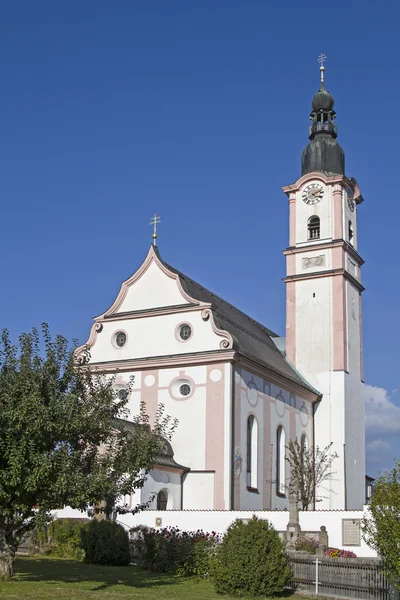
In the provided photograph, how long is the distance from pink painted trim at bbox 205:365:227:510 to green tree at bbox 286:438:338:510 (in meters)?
5.15

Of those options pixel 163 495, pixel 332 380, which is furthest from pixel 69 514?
pixel 332 380

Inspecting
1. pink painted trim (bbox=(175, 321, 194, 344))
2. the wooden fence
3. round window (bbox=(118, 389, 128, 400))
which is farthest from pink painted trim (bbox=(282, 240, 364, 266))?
the wooden fence

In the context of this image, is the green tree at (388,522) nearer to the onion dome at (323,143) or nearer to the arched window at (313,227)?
the arched window at (313,227)

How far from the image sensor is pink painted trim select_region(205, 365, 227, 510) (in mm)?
35281

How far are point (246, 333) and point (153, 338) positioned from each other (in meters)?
6.72

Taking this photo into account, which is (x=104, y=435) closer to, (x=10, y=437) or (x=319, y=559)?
(x=10, y=437)

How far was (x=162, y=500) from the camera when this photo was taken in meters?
34.8

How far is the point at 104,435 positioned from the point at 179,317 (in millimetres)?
19003

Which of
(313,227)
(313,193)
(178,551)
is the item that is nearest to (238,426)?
(178,551)

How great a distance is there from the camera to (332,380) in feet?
152

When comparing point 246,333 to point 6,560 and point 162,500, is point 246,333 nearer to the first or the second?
point 162,500

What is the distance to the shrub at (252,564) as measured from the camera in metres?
20.0

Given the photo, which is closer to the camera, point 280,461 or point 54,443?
point 54,443

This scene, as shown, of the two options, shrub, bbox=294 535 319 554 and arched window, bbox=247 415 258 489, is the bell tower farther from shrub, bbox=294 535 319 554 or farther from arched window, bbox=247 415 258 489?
shrub, bbox=294 535 319 554
